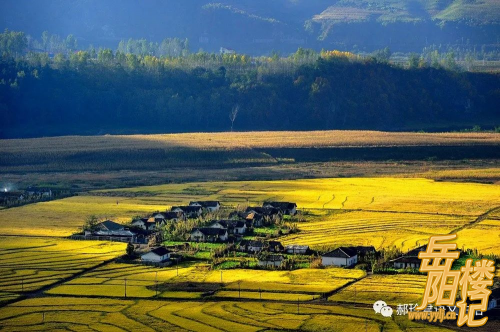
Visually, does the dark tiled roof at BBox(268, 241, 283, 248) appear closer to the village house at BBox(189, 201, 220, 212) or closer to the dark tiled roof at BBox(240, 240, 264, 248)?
the dark tiled roof at BBox(240, 240, 264, 248)

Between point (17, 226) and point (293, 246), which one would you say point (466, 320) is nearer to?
point (293, 246)

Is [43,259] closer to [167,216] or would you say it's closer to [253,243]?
[253,243]

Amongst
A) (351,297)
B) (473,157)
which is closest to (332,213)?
(351,297)

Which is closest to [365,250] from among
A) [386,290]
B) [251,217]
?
[386,290]

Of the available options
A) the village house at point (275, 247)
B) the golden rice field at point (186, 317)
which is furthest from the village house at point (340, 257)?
the golden rice field at point (186, 317)

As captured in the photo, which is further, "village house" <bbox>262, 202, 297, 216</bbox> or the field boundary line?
"village house" <bbox>262, 202, 297, 216</bbox>

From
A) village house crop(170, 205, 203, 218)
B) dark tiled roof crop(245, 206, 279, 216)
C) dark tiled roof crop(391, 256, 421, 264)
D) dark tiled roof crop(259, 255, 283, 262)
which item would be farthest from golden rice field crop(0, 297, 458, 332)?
dark tiled roof crop(245, 206, 279, 216)

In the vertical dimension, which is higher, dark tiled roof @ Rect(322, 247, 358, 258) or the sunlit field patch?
dark tiled roof @ Rect(322, 247, 358, 258)
